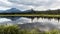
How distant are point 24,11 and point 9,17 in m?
0.24

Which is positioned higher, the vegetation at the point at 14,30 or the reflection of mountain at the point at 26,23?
the reflection of mountain at the point at 26,23

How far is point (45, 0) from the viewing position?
72.9 inches

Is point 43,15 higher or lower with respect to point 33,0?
lower

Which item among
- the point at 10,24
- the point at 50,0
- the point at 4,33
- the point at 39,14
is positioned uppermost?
the point at 50,0

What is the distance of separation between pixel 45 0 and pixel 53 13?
0.22m

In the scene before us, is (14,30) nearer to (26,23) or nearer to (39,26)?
(26,23)

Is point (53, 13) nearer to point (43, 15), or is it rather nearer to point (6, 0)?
point (43, 15)

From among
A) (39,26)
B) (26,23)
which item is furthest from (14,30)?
→ (39,26)

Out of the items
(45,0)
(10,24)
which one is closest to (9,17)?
(10,24)

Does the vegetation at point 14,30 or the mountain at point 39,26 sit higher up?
the mountain at point 39,26

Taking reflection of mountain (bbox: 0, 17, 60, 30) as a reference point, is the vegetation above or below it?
below

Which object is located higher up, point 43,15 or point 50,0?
point 50,0

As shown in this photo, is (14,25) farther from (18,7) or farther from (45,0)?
(45,0)

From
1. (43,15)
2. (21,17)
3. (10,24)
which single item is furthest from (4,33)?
(43,15)
